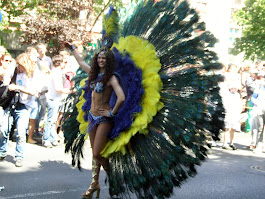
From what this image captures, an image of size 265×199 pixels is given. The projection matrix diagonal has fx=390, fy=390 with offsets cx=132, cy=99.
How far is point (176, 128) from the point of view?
433 cm

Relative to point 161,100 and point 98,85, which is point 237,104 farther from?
point 98,85

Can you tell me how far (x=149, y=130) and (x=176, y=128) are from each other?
36 centimetres

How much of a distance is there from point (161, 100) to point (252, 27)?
76.7ft

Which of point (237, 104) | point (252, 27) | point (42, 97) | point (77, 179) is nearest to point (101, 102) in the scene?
point (77, 179)

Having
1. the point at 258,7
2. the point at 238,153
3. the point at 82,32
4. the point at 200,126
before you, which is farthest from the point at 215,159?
the point at 258,7

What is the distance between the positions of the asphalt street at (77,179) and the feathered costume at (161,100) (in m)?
0.74

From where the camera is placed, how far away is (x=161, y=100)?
4.60m

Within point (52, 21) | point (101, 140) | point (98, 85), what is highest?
point (52, 21)

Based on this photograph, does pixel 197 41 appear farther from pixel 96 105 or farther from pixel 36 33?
pixel 36 33

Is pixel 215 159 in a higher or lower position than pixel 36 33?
lower

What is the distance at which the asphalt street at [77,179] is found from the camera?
17.0 feet

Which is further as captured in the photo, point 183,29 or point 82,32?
point 82,32

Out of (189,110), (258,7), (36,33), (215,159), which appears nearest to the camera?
(189,110)

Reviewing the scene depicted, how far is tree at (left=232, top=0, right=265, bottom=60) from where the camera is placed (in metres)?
25.6
